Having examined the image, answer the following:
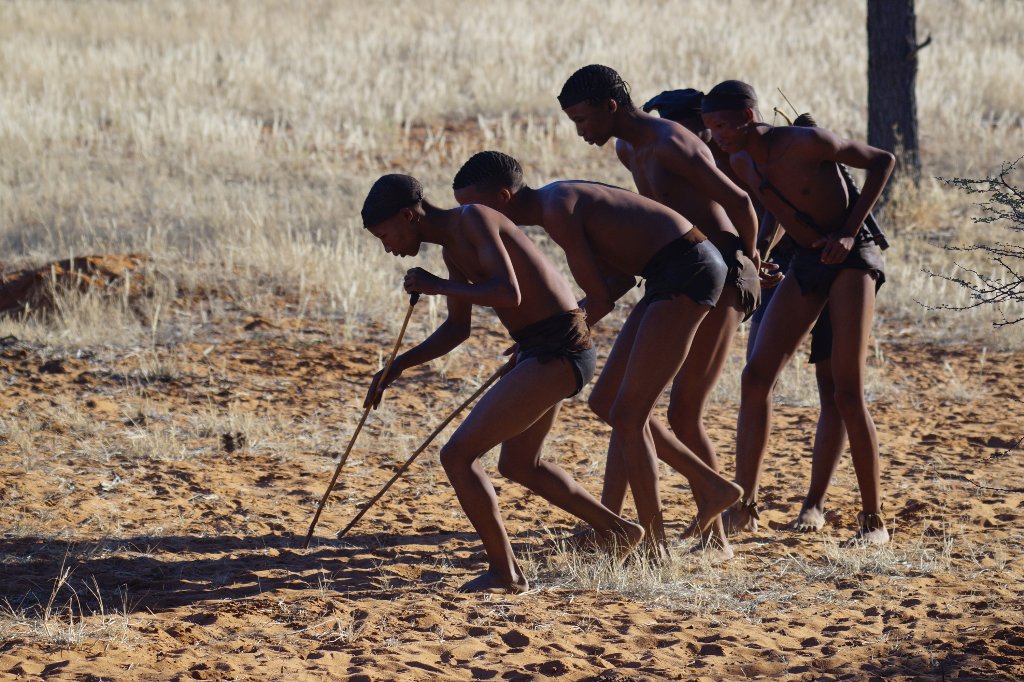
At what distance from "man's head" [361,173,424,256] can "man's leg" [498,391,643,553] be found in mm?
853

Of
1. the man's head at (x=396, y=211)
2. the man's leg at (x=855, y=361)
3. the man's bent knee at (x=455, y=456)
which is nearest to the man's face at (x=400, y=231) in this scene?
the man's head at (x=396, y=211)

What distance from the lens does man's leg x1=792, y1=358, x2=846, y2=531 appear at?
5340 millimetres

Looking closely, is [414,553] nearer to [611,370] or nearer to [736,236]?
[611,370]

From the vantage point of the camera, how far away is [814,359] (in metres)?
5.32

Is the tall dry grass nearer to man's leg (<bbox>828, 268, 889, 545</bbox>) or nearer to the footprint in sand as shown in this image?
man's leg (<bbox>828, 268, 889, 545</bbox>)

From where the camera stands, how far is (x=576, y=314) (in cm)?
443

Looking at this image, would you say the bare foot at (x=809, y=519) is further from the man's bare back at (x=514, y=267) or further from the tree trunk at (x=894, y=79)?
the tree trunk at (x=894, y=79)

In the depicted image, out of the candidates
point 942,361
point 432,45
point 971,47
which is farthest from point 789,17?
point 942,361

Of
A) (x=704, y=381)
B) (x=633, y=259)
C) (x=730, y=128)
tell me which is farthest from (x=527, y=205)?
(x=704, y=381)

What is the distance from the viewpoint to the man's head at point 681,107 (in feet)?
17.5

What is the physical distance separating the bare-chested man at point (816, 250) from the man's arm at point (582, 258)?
2.86 ft

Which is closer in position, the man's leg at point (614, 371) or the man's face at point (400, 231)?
the man's face at point (400, 231)

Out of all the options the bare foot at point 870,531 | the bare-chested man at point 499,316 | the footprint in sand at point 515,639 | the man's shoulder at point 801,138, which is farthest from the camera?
the bare foot at point 870,531

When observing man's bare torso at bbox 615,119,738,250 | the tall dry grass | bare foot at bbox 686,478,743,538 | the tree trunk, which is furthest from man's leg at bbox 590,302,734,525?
the tree trunk
